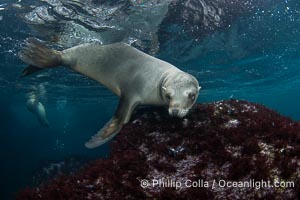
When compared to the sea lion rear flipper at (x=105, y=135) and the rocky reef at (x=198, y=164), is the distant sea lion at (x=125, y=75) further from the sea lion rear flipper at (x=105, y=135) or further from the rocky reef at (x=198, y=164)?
→ the rocky reef at (x=198, y=164)

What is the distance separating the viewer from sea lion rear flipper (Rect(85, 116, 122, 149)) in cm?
548

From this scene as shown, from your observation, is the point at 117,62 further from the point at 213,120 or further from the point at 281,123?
the point at 281,123

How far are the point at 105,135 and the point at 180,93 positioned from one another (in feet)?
5.31

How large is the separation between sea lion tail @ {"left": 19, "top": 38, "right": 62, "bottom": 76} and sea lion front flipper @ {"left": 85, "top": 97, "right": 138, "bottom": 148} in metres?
2.16

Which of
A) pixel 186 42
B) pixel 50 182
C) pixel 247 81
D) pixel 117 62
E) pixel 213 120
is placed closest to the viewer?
pixel 50 182

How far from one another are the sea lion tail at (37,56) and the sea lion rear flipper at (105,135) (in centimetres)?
245

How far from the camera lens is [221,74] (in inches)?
1073

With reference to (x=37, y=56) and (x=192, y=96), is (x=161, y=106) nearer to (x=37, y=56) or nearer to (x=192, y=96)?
(x=192, y=96)

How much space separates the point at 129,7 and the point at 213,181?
939 cm

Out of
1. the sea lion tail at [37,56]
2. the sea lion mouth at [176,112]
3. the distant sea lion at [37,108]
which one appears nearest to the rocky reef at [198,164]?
the sea lion mouth at [176,112]

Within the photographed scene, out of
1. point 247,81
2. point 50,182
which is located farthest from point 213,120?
point 247,81

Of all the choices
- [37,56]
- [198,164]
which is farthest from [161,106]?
[37,56]

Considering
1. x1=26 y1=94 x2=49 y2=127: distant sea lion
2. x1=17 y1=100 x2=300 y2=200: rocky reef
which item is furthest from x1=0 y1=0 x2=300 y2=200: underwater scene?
x1=26 y1=94 x2=49 y2=127: distant sea lion

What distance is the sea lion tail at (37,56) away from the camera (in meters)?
6.89
